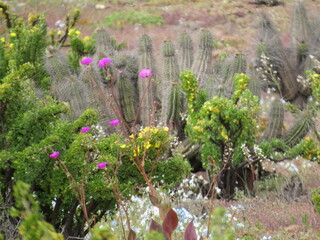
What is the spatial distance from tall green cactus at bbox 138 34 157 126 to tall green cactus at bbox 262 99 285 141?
147 centimetres

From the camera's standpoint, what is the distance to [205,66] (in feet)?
26.3

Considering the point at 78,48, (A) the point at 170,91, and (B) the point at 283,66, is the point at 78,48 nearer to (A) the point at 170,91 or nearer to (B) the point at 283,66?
(A) the point at 170,91

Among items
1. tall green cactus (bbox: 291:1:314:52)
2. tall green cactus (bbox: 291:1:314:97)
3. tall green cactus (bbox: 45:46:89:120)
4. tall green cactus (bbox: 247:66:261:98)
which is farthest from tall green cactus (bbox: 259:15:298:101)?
tall green cactus (bbox: 45:46:89:120)

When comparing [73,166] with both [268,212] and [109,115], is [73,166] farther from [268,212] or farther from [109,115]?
[109,115]

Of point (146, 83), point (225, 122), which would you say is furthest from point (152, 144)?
point (146, 83)

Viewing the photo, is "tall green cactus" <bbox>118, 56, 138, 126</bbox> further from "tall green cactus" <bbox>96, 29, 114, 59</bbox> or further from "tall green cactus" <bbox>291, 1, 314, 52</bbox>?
"tall green cactus" <bbox>291, 1, 314, 52</bbox>

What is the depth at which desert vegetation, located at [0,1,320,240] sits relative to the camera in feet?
12.2

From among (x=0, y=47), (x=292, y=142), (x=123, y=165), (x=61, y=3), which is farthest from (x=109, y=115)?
(x=61, y=3)

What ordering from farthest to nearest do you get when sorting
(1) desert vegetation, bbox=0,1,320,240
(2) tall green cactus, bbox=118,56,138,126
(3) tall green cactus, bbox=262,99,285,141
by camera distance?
(2) tall green cactus, bbox=118,56,138,126, (3) tall green cactus, bbox=262,99,285,141, (1) desert vegetation, bbox=0,1,320,240

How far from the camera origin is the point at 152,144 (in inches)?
162

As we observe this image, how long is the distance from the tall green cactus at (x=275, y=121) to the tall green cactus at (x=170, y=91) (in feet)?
3.60

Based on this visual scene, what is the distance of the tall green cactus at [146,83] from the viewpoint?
7.37 m

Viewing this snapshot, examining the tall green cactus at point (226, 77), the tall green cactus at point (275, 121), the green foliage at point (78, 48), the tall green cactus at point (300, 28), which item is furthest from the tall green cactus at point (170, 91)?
the tall green cactus at point (300, 28)

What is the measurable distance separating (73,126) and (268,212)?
6.76ft
